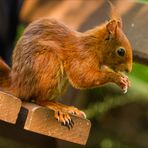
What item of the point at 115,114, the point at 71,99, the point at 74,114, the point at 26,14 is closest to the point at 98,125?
the point at 115,114

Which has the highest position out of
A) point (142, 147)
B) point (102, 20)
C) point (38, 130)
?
point (102, 20)

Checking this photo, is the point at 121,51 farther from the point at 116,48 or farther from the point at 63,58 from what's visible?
the point at 63,58

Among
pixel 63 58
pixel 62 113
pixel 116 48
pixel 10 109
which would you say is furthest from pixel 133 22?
pixel 10 109

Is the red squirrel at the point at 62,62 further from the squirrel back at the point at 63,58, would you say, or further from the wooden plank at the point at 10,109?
the wooden plank at the point at 10,109

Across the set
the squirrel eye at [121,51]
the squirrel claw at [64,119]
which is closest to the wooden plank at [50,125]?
the squirrel claw at [64,119]

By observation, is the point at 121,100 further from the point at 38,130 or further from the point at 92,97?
the point at 38,130

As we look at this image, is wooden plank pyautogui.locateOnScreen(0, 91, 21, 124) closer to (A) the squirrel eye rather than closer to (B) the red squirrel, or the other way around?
(B) the red squirrel
